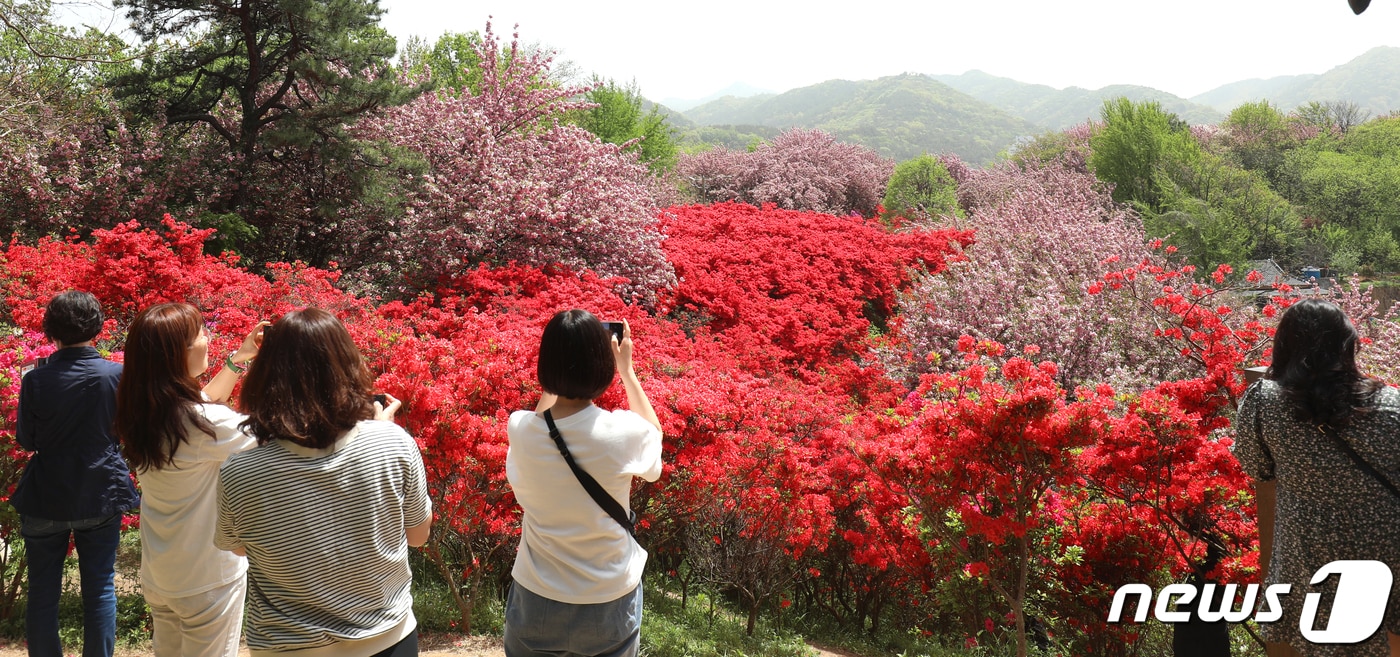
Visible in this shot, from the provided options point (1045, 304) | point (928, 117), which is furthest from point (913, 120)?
point (1045, 304)

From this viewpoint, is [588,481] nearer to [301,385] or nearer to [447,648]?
[301,385]

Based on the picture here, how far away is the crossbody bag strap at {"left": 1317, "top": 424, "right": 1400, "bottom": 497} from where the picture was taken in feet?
6.57

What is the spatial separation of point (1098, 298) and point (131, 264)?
891 centimetres

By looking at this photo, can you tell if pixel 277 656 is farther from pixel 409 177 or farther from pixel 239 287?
pixel 409 177

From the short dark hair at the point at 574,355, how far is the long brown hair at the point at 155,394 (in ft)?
3.53

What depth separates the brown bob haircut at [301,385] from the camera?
173 cm

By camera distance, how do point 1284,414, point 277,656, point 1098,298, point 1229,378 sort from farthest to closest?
point 1098,298
point 1229,378
point 1284,414
point 277,656

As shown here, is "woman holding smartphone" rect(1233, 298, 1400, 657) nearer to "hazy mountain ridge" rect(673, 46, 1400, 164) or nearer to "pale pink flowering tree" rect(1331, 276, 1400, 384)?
"pale pink flowering tree" rect(1331, 276, 1400, 384)

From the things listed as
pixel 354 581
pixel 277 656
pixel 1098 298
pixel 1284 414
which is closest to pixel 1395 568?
pixel 1284 414

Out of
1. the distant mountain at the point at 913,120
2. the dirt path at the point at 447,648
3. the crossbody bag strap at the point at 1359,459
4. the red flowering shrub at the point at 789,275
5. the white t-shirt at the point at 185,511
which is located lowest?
the dirt path at the point at 447,648

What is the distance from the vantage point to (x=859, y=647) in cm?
473

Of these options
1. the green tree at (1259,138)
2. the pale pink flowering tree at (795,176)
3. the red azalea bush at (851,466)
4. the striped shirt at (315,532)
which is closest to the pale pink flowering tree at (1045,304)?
the red azalea bush at (851,466)

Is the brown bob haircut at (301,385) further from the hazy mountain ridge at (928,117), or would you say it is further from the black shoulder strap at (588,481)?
the hazy mountain ridge at (928,117)

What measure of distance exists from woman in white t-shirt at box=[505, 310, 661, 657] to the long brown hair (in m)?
0.99
